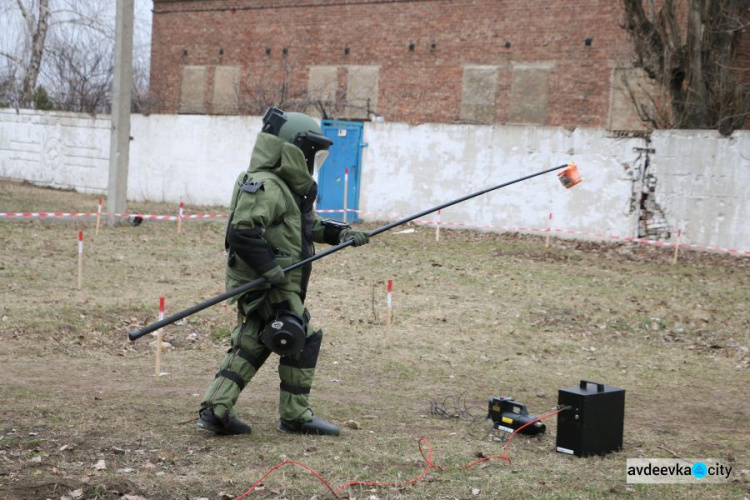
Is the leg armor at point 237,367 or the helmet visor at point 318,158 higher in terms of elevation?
the helmet visor at point 318,158

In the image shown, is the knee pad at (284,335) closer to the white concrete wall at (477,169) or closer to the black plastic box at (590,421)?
the black plastic box at (590,421)

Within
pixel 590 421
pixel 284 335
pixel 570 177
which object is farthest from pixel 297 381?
pixel 570 177

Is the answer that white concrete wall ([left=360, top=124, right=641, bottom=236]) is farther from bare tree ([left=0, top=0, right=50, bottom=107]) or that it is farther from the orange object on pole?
bare tree ([left=0, top=0, right=50, bottom=107])

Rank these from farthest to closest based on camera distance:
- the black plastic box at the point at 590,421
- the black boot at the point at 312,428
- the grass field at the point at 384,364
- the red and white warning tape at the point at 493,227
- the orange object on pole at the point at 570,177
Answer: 1. the red and white warning tape at the point at 493,227
2. the orange object on pole at the point at 570,177
3. the black boot at the point at 312,428
4. the black plastic box at the point at 590,421
5. the grass field at the point at 384,364

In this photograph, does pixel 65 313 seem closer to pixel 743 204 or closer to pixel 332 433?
pixel 332 433

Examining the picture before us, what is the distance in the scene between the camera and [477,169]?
1962 centimetres

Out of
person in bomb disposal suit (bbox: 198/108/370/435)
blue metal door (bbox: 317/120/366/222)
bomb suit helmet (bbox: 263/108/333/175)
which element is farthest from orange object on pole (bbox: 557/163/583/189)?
blue metal door (bbox: 317/120/366/222)

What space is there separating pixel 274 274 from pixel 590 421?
227 cm

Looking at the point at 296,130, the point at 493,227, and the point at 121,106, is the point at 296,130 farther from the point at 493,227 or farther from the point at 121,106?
the point at 493,227

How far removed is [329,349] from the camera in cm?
962

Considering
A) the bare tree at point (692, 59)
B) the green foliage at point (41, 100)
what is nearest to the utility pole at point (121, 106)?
the bare tree at point (692, 59)

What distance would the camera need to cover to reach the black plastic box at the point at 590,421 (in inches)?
229

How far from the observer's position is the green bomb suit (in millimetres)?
5672

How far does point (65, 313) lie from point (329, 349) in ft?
10.00
